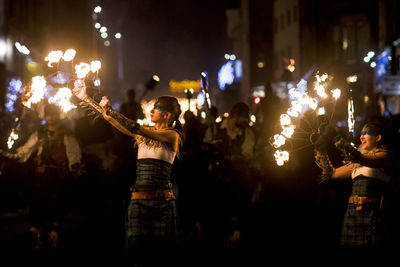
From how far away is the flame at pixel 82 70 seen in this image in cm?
658

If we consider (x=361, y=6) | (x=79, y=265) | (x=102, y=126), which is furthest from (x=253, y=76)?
(x=79, y=265)

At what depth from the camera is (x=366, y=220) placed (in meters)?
6.63

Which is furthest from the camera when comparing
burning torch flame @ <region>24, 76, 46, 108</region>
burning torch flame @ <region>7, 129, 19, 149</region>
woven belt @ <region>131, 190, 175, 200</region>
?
burning torch flame @ <region>7, 129, 19, 149</region>

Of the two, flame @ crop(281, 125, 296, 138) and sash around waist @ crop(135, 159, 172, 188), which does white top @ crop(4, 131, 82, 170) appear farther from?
flame @ crop(281, 125, 296, 138)

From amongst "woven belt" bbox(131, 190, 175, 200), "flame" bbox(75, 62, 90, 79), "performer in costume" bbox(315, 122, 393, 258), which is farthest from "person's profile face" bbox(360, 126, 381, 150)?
"flame" bbox(75, 62, 90, 79)

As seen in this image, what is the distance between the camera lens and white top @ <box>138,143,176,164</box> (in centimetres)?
670

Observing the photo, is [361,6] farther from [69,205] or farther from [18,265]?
[18,265]

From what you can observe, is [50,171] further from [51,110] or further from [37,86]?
[37,86]

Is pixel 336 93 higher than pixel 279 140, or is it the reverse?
pixel 336 93

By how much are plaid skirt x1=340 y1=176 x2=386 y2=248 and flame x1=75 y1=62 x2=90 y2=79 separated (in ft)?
9.65

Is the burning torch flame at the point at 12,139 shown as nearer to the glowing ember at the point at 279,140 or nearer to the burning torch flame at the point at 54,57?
the burning torch flame at the point at 54,57

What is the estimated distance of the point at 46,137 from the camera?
32.2 feet

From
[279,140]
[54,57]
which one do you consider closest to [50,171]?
[54,57]

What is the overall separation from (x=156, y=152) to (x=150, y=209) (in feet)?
1.86
